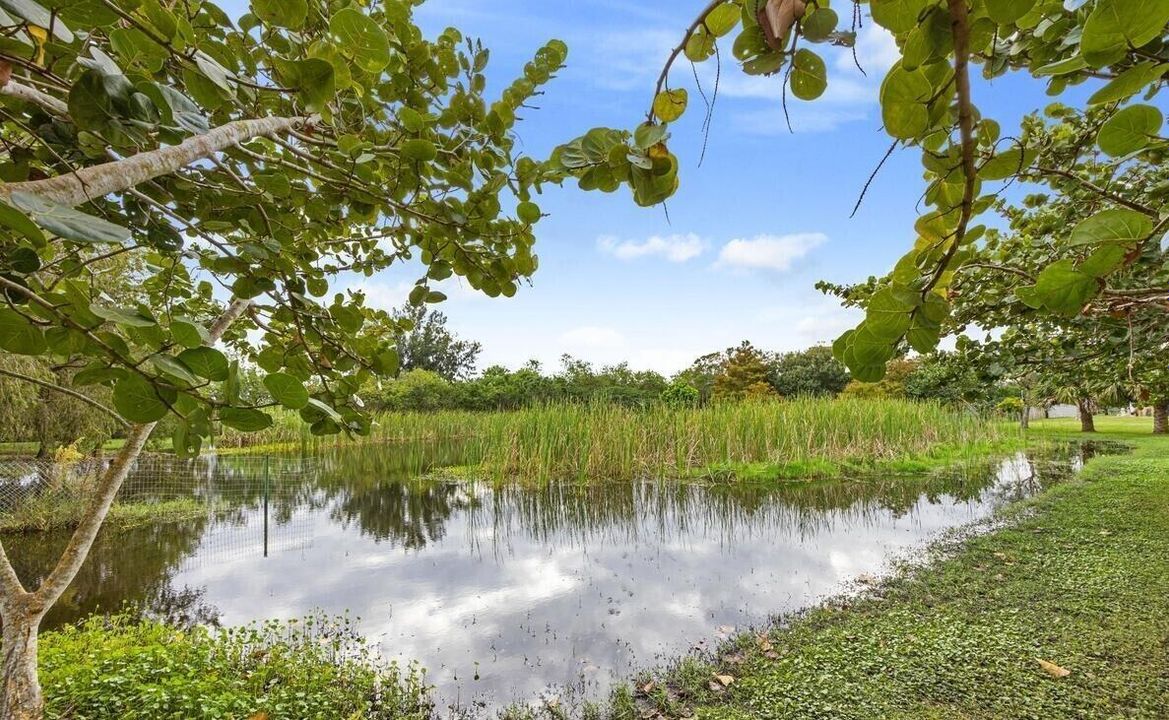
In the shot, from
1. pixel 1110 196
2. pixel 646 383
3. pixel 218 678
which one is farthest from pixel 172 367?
pixel 646 383

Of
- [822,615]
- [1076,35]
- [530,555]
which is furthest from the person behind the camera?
[530,555]

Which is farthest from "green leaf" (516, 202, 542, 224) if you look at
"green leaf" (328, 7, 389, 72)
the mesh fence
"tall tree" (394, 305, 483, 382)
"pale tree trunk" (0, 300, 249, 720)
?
"tall tree" (394, 305, 483, 382)

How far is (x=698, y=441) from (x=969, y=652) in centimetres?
553

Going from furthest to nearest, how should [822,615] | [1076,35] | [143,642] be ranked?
[822,615]
[143,642]
[1076,35]

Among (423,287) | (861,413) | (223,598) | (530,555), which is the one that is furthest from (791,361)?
(423,287)

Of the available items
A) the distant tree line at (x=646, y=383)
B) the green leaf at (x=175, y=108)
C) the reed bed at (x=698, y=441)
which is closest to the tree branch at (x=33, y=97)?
the green leaf at (x=175, y=108)

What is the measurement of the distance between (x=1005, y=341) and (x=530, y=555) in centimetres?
348

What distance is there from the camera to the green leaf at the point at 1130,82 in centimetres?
34

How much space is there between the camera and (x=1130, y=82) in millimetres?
361

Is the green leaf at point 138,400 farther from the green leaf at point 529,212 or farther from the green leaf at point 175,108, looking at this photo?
the green leaf at point 529,212

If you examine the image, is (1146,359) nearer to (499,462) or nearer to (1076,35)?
(1076,35)

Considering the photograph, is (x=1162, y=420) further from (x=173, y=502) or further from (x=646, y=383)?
(x=173, y=502)

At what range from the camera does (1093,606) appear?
270 cm

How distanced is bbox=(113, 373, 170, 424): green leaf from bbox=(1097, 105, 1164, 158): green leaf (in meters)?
0.81
